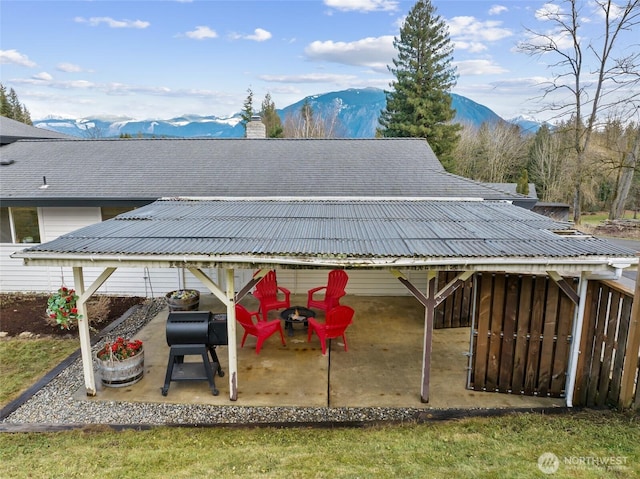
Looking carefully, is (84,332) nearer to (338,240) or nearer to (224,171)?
(338,240)

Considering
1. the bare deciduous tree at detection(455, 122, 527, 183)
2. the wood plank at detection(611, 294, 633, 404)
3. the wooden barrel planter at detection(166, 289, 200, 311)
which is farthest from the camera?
the bare deciduous tree at detection(455, 122, 527, 183)

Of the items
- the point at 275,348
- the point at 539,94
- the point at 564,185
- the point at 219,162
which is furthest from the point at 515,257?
the point at 564,185

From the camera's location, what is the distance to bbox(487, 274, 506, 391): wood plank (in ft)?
16.2

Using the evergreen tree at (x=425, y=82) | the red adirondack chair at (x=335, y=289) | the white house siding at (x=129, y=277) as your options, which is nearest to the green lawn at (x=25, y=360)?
the white house siding at (x=129, y=277)

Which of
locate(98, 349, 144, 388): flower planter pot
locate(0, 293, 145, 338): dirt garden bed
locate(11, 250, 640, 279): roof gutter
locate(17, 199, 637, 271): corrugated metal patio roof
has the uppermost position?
locate(17, 199, 637, 271): corrugated metal patio roof

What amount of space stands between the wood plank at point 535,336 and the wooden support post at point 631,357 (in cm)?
89

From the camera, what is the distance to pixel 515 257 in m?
4.25

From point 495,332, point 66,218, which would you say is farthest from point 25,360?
point 495,332

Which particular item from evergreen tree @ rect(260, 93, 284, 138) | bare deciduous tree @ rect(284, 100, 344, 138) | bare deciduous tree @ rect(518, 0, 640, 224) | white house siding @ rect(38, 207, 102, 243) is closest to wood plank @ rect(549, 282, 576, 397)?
white house siding @ rect(38, 207, 102, 243)

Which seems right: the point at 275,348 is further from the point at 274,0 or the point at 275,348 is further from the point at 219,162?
the point at 274,0

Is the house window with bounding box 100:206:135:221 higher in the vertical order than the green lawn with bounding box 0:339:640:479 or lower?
higher

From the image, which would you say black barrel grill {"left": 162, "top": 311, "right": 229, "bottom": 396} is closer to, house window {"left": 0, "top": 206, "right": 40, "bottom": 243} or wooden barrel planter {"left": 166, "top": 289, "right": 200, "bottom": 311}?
wooden barrel planter {"left": 166, "top": 289, "right": 200, "bottom": 311}

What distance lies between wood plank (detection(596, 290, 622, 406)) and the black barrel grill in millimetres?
4783

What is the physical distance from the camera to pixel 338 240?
4.85 meters
